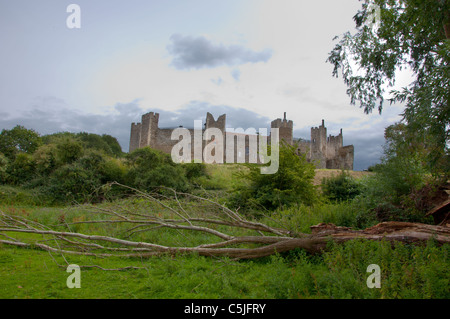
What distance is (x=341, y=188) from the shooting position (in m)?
13.7

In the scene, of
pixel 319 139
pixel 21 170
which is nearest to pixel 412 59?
pixel 21 170

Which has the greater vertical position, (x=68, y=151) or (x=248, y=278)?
(x=68, y=151)

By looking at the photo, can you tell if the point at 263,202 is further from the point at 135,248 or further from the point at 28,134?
the point at 28,134

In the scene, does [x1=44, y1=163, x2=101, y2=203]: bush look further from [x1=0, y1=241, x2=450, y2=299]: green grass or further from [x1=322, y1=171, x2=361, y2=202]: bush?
[x1=0, y1=241, x2=450, y2=299]: green grass

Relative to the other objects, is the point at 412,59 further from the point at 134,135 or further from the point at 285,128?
the point at 134,135

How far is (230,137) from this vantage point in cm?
3134

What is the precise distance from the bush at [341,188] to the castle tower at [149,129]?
2395 cm

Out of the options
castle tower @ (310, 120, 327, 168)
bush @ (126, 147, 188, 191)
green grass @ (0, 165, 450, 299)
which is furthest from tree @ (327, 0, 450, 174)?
castle tower @ (310, 120, 327, 168)

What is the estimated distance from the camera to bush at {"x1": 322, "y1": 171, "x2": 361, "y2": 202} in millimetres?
13512

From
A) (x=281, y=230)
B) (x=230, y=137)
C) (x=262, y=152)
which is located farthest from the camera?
(x=230, y=137)

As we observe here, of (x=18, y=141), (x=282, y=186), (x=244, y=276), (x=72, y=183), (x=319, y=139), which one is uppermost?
(x=319, y=139)

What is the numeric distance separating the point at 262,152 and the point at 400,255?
7.40m

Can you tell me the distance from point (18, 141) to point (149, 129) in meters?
12.3
